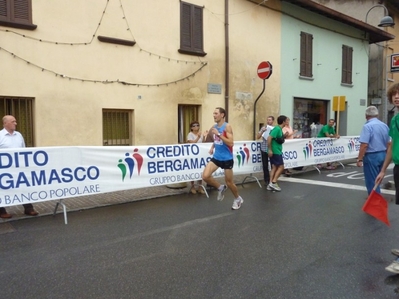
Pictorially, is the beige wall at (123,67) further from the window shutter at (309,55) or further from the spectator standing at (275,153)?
the spectator standing at (275,153)

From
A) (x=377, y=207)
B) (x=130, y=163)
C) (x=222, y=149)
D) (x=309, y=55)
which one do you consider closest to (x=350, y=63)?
(x=309, y=55)

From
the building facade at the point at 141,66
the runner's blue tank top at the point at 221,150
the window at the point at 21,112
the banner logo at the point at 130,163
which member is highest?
the building facade at the point at 141,66

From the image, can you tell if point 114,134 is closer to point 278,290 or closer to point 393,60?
point 278,290

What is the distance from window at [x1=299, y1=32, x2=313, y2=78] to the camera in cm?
1583

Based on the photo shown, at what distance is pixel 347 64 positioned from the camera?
60.4 feet

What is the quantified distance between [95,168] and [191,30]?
22.1 feet

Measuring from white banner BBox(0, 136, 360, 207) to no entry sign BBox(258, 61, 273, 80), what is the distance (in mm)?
4303

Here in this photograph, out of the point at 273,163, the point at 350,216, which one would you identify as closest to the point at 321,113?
the point at 273,163

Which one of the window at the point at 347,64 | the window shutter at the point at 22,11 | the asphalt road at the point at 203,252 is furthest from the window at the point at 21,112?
the window at the point at 347,64

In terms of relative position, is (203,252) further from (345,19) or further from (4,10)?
(345,19)

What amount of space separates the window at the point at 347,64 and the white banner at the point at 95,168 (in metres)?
11.1

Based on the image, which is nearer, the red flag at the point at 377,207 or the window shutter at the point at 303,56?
the red flag at the point at 377,207

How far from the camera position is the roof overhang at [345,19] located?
599 inches

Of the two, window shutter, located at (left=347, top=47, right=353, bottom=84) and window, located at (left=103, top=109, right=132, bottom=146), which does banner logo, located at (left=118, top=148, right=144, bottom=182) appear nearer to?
window, located at (left=103, top=109, right=132, bottom=146)
